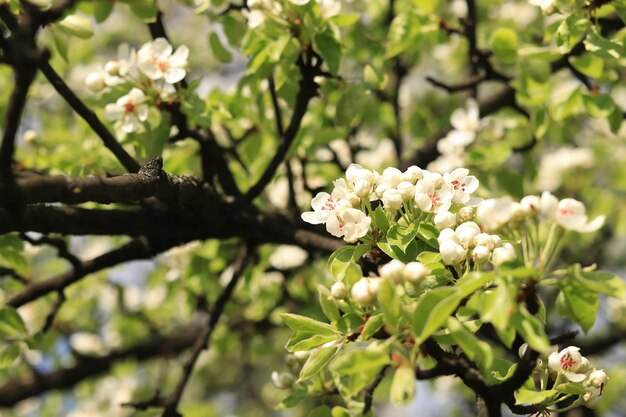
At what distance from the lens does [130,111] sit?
2.57m

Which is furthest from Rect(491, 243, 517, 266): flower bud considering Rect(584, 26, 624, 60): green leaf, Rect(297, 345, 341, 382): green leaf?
Rect(584, 26, 624, 60): green leaf

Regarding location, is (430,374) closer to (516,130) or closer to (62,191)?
(62,191)

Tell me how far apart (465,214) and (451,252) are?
0.33 m

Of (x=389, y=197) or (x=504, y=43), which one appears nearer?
(x=389, y=197)

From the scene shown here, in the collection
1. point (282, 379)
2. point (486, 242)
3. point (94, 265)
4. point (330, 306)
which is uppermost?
point (486, 242)

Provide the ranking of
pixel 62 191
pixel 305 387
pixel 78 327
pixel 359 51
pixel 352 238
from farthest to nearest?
pixel 78 327
pixel 359 51
pixel 305 387
pixel 352 238
pixel 62 191

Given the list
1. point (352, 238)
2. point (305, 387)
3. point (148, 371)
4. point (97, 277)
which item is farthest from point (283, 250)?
point (148, 371)

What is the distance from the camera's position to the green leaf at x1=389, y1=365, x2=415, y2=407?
1492 millimetres

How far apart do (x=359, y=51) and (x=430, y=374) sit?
93.7 inches

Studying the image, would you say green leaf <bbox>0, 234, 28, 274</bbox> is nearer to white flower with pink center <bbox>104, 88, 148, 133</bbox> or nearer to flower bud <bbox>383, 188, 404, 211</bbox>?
white flower with pink center <bbox>104, 88, 148, 133</bbox>

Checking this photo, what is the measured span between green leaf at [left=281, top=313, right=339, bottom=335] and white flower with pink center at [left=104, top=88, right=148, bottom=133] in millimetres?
1109

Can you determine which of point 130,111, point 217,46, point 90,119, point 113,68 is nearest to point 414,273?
point 90,119

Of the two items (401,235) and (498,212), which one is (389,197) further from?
(498,212)

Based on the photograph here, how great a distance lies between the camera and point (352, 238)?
6.14ft
